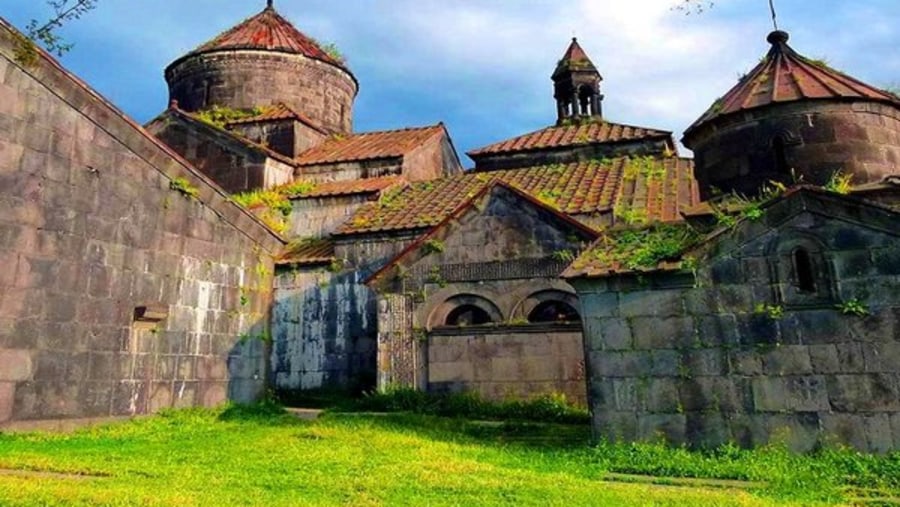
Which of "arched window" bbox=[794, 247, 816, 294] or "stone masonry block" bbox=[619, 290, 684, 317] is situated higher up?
"arched window" bbox=[794, 247, 816, 294]

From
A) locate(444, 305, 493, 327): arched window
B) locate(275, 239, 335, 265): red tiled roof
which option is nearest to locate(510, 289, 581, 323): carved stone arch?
locate(444, 305, 493, 327): arched window

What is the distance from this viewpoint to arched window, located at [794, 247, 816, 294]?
241 inches

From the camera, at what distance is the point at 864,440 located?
5660mm

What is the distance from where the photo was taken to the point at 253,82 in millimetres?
17250

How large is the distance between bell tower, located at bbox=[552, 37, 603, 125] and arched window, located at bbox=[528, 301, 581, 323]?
9.39m

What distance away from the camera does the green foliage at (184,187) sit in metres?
9.66

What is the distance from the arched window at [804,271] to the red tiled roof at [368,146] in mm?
10462

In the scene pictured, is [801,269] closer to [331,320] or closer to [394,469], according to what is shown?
[394,469]

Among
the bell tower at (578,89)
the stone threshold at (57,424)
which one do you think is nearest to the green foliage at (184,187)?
the stone threshold at (57,424)

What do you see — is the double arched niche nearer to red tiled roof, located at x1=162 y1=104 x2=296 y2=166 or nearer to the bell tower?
red tiled roof, located at x1=162 y1=104 x2=296 y2=166

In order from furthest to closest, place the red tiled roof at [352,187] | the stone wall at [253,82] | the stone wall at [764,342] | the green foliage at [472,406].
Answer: the stone wall at [253,82]
the red tiled roof at [352,187]
the green foliage at [472,406]
the stone wall at [764,342]

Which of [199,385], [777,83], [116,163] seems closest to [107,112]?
[116,163]

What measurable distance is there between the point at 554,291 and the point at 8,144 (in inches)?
293

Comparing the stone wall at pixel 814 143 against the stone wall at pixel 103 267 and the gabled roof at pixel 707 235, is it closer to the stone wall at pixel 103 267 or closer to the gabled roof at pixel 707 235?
the gabled roof at pixel 707 235
